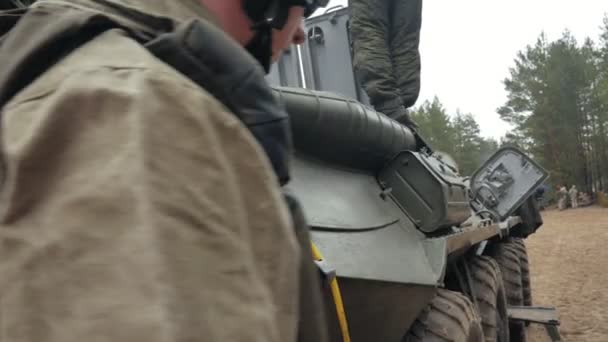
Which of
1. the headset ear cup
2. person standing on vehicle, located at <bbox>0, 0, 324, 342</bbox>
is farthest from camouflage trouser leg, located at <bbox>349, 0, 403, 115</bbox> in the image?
person standing on vehicle, located at <bbox>0, 0, 324, 342</bbox>

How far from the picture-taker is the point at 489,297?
3.76 m

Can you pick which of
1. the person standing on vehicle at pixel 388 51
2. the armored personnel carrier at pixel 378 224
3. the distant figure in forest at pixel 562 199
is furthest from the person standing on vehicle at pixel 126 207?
the distant figure in forest at pixel 562 199

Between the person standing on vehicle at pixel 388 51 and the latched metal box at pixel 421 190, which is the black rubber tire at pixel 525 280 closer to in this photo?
the person standing on vehicle at pixel 388 51

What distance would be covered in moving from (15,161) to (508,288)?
6065 millimetres

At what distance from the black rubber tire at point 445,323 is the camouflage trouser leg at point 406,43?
6.68ft

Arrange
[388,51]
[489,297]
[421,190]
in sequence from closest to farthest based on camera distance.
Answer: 1. [421,190]
2. [489,297]
3. [388,51]

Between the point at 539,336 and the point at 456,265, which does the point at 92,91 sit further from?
the point at 539,336

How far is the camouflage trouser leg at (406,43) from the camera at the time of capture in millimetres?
4266

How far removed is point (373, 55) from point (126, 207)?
373 cm

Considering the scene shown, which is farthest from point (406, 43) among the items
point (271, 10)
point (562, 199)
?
point (562, 199)

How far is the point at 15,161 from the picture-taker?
0.56m

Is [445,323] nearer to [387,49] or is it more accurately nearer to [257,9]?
[257,9]

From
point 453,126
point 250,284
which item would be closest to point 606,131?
point 453,126

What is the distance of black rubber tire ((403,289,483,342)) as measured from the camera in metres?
2.32
